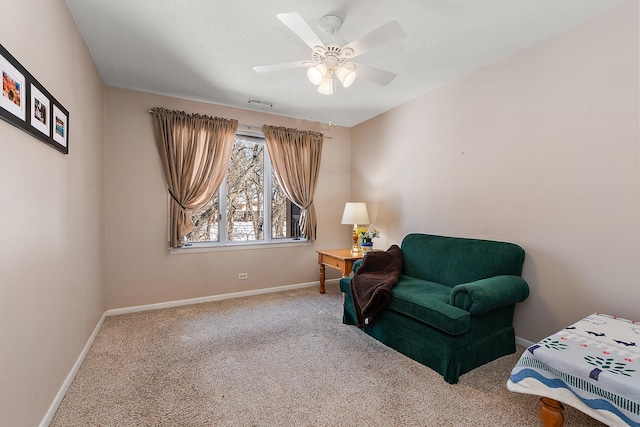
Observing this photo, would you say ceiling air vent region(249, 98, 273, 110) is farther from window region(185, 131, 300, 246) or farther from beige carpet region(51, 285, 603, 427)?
beige carpet region(51, 285, 603, 427)

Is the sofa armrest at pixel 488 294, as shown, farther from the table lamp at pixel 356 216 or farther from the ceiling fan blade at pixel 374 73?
the table lamp at pixel 356 216

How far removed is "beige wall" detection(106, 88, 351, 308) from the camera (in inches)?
135

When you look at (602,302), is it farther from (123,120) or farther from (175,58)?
(123,120)

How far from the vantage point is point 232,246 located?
409cm

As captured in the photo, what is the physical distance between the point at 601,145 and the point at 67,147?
379 cm

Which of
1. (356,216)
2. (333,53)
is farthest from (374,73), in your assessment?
(356,216)

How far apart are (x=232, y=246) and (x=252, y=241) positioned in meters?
0.30

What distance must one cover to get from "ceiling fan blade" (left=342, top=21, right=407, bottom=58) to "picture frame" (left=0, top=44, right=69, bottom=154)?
177 centimetres

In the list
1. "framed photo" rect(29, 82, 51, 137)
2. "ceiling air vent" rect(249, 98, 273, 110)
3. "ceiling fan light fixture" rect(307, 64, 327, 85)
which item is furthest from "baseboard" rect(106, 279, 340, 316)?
"ceiling fan light fixture" rect(307, 64, 327, 85)

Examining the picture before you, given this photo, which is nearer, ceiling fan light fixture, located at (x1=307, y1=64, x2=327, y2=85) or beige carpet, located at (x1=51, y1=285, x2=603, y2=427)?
beige carpet, located at (x1=51, y1=285, x2=603, y2=427)

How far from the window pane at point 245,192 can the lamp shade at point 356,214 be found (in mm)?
1252

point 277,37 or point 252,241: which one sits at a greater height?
point 277,37

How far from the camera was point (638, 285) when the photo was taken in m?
2.03

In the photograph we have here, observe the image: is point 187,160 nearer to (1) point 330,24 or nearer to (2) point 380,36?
(1) point 330,24
